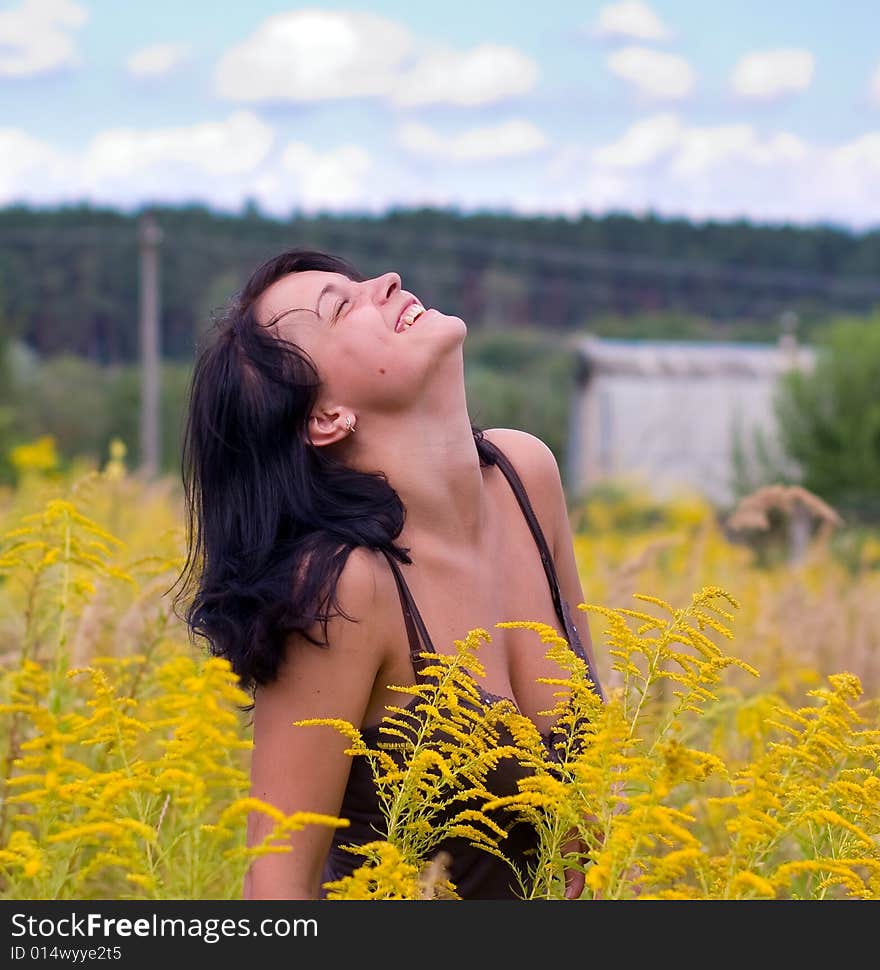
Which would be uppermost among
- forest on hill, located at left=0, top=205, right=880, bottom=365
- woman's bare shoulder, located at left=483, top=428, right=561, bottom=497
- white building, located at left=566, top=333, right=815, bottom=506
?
forest on hill, located at left=0, top=205, right=880, bottom=365

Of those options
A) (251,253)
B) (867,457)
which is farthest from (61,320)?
(867,457)

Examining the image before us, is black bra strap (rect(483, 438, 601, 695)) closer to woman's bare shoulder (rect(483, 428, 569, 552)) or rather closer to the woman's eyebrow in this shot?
woman's bare shoulder (rect(483, 428, 569, 552))

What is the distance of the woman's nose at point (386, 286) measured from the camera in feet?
7.12

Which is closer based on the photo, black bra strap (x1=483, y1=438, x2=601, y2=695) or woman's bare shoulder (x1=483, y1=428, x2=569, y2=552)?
black bra strap (x1=483, y1=438, x2=601, y2=695)

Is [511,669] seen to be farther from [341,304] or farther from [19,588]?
[19,588]

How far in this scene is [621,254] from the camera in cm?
5709

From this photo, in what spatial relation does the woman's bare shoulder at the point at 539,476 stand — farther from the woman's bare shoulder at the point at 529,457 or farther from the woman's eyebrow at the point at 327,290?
the woman's eyebrow at the point at 327,290

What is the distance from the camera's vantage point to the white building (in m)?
30.7

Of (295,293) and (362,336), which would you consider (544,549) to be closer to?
(362,336)

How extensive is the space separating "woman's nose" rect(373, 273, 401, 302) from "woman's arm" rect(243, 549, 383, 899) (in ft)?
1.59

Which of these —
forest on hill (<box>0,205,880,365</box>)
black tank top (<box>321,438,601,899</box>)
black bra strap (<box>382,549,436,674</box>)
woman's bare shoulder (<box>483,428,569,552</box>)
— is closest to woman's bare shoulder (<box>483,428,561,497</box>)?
woman's bare shoulder (<box>483,428,569,552</box>)

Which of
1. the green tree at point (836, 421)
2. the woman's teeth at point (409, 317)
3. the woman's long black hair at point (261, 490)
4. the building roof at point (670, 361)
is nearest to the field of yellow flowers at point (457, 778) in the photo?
the woman's long black hair at point (261, 490)

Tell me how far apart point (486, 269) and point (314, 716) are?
168 feet

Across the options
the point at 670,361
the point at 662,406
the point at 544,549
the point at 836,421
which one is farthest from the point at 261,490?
the point at 670,361
